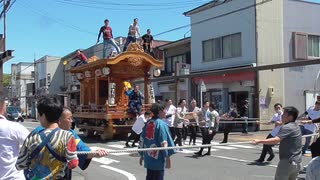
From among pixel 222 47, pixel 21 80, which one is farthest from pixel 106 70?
pixel 21 80

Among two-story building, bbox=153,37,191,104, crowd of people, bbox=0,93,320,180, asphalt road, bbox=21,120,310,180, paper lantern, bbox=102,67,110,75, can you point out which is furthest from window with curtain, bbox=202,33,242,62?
crowd of people, bbox=0,93,320,180

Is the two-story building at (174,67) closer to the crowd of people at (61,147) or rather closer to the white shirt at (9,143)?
the crowd of people at (61,147)

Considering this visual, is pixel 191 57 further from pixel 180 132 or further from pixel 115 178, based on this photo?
pixel 115 178

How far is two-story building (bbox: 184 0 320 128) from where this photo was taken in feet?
89.2

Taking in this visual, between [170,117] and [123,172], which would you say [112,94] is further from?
[123,172]

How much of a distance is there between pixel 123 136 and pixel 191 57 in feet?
44.9

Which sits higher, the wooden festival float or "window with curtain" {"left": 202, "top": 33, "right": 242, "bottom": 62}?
"window with curtain" {"left": 202, "top": 33, "right": 242, "bottom": 62}

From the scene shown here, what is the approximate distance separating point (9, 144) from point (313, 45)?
1090 inches

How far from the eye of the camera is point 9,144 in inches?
182

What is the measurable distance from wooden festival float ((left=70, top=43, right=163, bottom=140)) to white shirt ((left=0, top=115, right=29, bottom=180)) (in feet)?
47.9

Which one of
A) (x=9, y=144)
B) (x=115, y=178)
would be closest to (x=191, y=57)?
(x=115, y=178)

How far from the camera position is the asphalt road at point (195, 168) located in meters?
10.5

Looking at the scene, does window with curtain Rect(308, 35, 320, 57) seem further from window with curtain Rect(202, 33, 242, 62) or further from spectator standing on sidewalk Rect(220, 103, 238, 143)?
spectator standing on sidewalk Rect(220, 103, 238, 143)

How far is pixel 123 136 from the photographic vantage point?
20.9m
